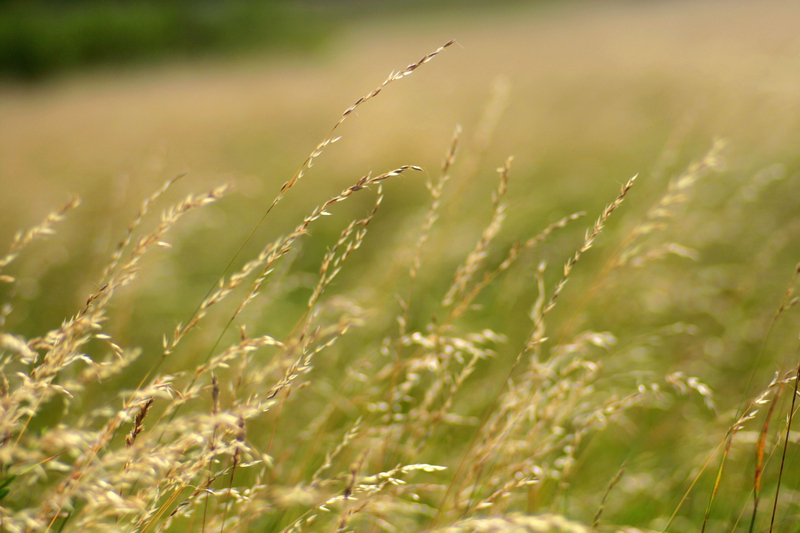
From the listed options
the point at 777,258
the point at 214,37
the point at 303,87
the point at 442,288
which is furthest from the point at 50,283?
the point at 214,37

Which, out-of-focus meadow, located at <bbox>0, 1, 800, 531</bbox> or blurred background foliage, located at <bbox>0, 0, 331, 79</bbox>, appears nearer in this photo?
out-of-focus meadow, located at <bbox>0, 1, 800, 531</bbox>

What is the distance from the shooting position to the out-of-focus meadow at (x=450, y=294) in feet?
3.70

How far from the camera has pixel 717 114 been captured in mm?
5043

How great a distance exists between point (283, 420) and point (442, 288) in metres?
1.35

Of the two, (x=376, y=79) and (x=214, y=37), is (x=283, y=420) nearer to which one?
(x=376, y=79)

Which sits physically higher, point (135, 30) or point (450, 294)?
point (135, 30)

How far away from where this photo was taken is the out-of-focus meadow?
3.70 ft

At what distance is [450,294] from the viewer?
1.24m

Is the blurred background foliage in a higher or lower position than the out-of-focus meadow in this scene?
higher

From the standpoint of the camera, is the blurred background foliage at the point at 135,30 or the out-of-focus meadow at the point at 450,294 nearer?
the out-of-focus meadow at the point at 450,294

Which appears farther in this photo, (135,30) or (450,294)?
(135,30)

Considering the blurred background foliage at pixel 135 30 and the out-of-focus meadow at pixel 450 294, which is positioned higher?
the blurred background foliage at pixel 135 30

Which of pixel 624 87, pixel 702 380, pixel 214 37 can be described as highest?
pixel 214 37

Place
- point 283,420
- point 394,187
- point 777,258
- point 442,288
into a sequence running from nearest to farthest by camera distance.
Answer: point 283,420, point 777,258, point 442,288, point 394,187
